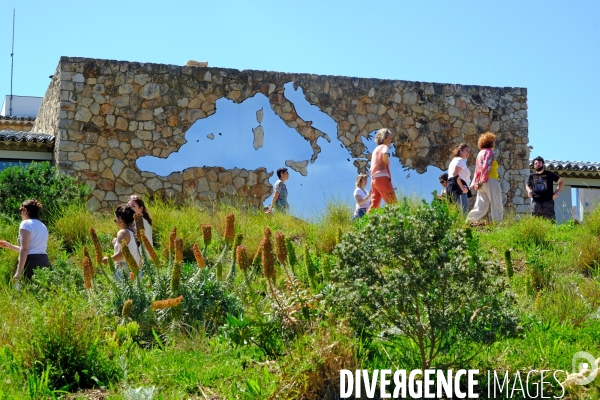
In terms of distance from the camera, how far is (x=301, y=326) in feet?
14.9

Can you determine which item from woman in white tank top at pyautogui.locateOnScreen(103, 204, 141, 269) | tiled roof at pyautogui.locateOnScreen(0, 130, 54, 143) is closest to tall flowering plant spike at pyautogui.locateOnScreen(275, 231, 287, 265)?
woman in white tank top at pyautogui.locateOnScreen(103, 204, 141, 269)

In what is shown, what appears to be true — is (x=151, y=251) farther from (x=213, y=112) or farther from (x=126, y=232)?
(x=213, y=112)

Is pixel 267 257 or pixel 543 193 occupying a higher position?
pixel 543 193

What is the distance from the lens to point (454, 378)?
4.24 metres

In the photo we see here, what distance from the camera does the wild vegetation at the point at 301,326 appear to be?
407 centimetres

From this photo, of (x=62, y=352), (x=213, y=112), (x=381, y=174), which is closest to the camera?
(x=62, y=352)

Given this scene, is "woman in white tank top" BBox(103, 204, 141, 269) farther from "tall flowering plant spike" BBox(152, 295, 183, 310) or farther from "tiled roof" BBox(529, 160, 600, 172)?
"tiled roof" BBox(529, 160, 600, 172)

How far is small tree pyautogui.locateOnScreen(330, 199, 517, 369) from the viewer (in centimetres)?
406

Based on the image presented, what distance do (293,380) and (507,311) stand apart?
4.01 ft

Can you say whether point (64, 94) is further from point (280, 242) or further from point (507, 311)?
point (507, 311)

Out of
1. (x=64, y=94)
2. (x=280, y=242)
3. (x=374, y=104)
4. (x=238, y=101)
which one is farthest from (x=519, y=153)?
(x=280, y=242)

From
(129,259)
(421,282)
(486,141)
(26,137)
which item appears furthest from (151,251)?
(26,137)

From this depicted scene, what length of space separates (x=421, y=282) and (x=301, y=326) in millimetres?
865

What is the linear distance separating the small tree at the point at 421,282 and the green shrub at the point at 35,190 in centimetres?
680
